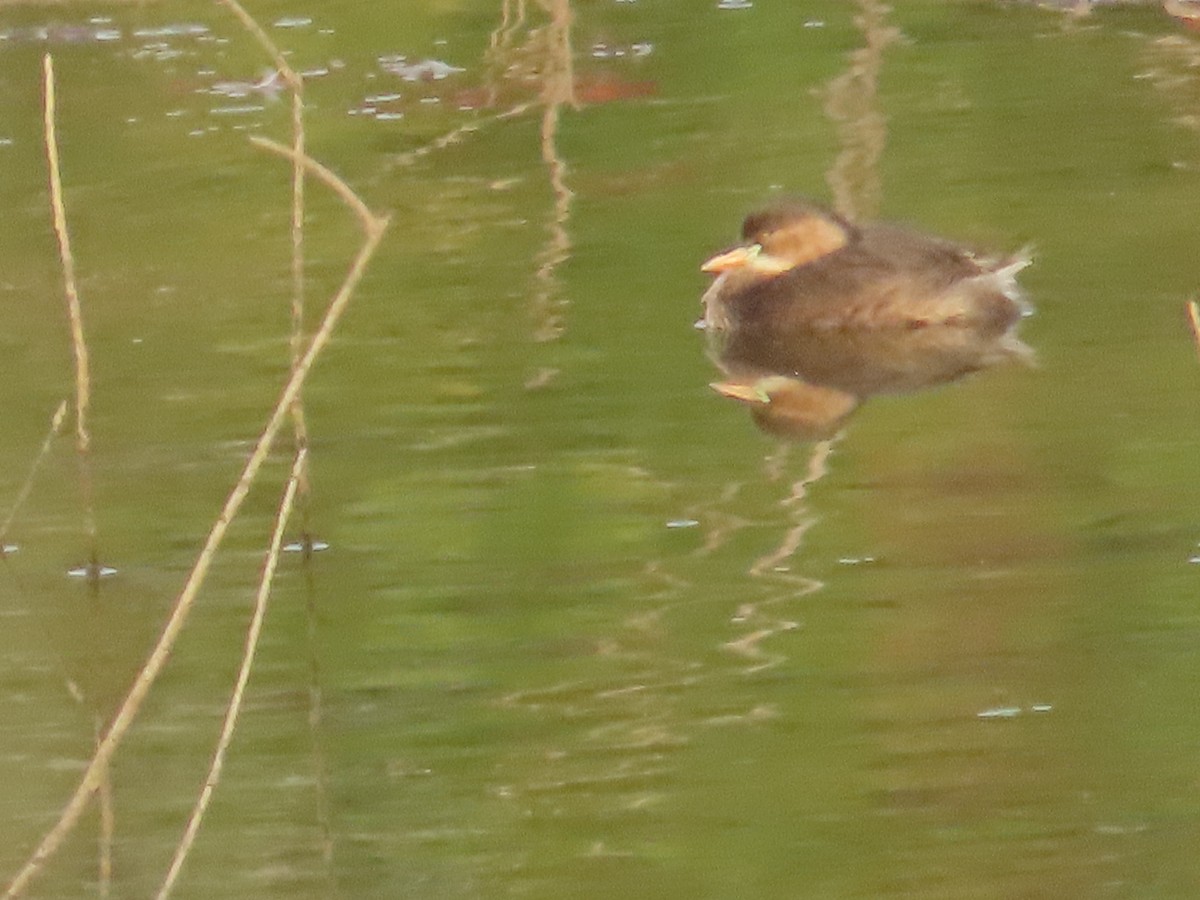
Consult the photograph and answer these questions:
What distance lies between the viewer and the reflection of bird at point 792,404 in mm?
8125

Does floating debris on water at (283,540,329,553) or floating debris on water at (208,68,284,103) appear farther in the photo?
floating debris on water at (208,68,284,103)

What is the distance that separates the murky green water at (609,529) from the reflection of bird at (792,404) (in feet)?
0.42

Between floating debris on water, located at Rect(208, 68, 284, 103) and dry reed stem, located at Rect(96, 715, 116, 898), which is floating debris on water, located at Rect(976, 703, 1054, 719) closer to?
dry reed stem, located at Rect(96, 715, 116, 898)

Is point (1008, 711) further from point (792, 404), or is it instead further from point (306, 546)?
point (792, 404)

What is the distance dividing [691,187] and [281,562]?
4729 millimetres

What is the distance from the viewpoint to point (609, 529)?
23.4 ft

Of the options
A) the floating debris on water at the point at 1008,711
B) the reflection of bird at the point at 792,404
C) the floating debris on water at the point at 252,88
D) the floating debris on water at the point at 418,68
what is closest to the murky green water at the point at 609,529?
the floating debris on water at the point at 1008,711

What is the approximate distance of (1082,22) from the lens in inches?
579

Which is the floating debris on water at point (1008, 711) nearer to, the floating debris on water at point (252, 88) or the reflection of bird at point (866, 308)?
the reflection of bird at point (866, 308)

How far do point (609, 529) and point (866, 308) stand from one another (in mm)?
2376

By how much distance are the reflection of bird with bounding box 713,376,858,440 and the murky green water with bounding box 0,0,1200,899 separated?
128 millimetres

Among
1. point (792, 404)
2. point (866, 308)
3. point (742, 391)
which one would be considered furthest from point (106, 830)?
point (866, 308)

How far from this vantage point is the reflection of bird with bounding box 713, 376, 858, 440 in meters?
8.12

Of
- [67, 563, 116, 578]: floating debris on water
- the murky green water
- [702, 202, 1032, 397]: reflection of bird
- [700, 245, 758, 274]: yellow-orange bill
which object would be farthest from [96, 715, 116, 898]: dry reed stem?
[700, 245, 758, 274]: yellow-orange bill
